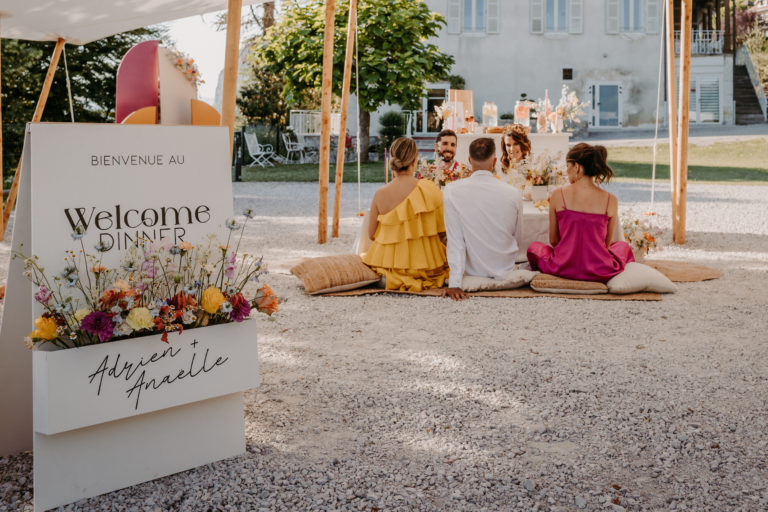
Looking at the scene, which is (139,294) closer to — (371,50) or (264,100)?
(371,50)

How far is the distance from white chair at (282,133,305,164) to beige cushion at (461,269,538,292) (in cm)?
1538

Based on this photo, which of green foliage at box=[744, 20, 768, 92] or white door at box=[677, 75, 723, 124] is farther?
green foliage at box=[744, 20, 768, 92]

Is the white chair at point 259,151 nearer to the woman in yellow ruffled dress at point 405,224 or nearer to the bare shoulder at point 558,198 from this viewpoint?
the woman in yellow ruffled dress at point 405,224

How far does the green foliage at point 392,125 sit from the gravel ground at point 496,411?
16.9 metres

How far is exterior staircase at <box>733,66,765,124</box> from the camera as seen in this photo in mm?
25656

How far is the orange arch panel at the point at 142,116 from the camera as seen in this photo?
2.60 meters

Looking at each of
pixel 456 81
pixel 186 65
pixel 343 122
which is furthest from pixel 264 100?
pixel 186 65

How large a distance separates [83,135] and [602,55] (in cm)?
2461

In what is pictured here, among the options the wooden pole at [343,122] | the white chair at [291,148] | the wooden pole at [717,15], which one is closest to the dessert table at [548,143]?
the wooden pole at [343,122]

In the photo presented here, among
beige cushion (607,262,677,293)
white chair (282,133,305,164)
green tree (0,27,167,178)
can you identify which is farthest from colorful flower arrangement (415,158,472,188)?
white chair (282,133,305,164)

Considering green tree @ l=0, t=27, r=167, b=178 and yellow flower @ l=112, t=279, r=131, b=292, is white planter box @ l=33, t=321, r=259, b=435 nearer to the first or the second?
yellow flower @ l=112, t=279, r=131, b=292

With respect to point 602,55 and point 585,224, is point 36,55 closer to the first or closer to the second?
point 585,224

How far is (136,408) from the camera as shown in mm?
2332

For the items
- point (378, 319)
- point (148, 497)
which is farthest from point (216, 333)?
point (378, 319)
